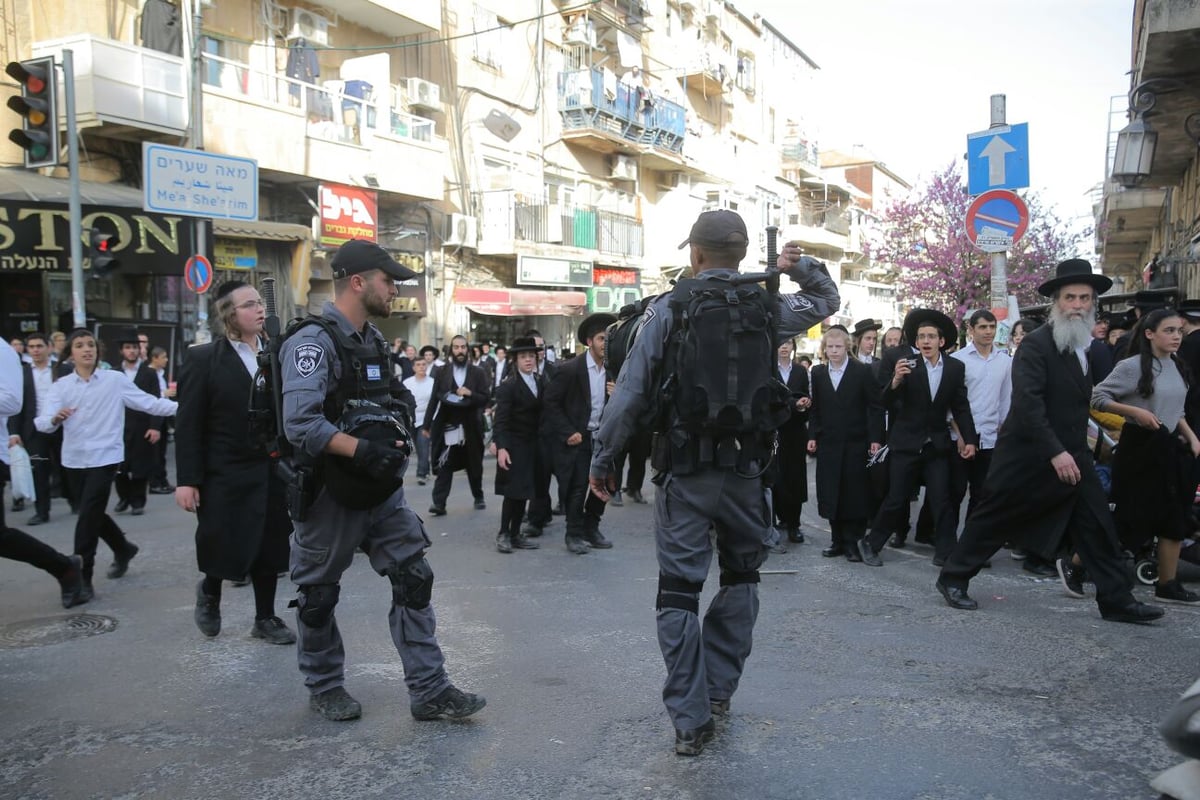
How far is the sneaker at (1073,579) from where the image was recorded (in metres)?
6.48

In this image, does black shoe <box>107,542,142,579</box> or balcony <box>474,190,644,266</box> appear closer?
black shoe <box>107,542,142,579</box>

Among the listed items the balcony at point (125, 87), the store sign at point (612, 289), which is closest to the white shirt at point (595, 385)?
the balcony at point (125, 87)

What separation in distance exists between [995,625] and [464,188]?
2318 cm

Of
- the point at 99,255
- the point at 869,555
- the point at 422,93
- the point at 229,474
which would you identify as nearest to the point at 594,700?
the point at 229,474

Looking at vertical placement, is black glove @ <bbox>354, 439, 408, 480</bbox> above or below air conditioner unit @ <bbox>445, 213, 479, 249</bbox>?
below

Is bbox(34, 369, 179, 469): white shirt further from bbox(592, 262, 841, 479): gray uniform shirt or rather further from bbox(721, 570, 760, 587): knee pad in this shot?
bbox(721, 570, 760, 587): knee pad

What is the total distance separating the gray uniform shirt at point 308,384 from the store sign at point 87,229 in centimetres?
1344

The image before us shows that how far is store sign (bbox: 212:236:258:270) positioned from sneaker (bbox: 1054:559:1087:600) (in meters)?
16.5

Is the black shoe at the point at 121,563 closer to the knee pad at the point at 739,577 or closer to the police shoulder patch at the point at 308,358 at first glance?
the police shoulder patch at the point at 308,358

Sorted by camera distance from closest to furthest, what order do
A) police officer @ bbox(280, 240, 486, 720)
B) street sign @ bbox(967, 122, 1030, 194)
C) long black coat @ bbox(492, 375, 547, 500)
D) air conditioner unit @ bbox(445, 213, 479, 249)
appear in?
police officer @ bbox(280, 240, 486, 720)
long black coat @ bbox(492, 375, 547, 500)
street sign @ bbox(967, 122, 1030, 194)
air conditioner unit @ bbox(445, 213, 479, 249)

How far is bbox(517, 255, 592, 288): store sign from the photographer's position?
27625 millimetres

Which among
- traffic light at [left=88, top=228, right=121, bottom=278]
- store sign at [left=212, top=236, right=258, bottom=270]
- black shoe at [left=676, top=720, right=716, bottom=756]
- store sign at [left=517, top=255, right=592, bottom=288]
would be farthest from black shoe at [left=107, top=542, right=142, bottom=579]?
store sign at [left=517, top=255, right=592, bottom=288]

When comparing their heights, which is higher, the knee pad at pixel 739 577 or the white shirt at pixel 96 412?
the white shirt at pixel 96 412

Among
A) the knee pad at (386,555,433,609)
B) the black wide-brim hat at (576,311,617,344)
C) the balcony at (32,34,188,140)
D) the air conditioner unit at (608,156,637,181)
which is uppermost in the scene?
the air conditioner unit at (608,156,637,181)
